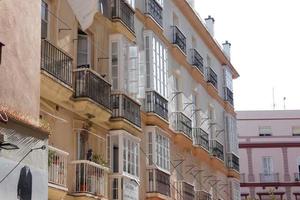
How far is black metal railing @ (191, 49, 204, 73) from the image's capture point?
30.4 meters

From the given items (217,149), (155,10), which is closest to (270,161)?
(217,149)

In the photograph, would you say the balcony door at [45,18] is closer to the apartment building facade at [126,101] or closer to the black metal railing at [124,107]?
the apartment building facade at [126,101]

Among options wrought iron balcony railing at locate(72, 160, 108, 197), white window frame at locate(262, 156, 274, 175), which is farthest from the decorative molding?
wrought iron balcony railing at locate(72, 160, 108, 197)

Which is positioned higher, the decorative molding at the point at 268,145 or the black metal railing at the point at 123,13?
the decorative molding at the point at 268,145

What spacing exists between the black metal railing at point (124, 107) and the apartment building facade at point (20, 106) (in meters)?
7.65

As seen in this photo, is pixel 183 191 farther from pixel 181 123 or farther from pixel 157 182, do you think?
pixel 157 182

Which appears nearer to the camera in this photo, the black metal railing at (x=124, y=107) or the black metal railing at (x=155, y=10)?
the black metal railing at (x=124, y=107)

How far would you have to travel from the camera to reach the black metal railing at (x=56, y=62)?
1585 centimetres

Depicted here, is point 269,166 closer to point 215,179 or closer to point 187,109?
point 215,179

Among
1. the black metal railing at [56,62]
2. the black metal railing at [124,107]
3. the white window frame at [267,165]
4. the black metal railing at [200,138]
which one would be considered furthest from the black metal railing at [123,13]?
the white window frame at [267,165]

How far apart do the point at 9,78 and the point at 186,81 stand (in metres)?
18.7

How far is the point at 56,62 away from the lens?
1638 centimetres

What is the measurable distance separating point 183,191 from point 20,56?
51.2 ft

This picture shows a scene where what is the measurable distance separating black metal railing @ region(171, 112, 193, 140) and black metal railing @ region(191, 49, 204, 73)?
3464 mm
